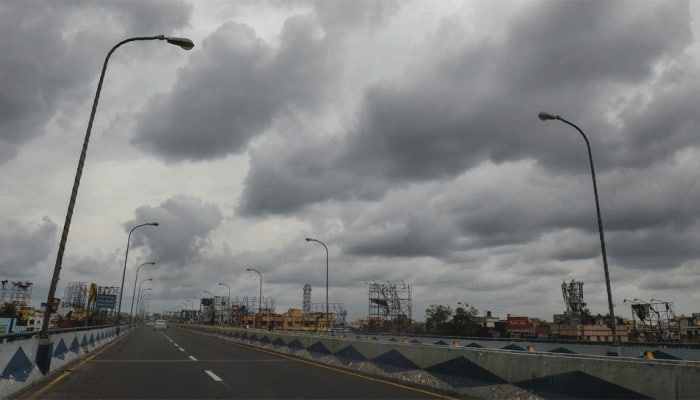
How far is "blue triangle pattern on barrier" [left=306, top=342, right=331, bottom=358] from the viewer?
2044 centimetres

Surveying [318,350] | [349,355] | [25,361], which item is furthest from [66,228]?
[318,350]

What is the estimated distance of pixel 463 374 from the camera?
11.1 metres

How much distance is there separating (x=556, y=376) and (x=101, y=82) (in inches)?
606

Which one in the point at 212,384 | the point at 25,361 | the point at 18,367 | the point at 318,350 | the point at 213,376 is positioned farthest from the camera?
the point at 318,350

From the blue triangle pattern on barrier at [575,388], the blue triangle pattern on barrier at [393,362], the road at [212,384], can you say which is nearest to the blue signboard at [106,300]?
the road at [212,384]

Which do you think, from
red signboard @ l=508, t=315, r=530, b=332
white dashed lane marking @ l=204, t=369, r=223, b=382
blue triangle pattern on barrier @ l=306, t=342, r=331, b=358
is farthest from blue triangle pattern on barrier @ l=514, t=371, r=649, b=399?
red signboard @ l=508, t=315, r=530, b=332

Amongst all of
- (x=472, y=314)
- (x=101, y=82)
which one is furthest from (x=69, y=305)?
(x=101, y=82)

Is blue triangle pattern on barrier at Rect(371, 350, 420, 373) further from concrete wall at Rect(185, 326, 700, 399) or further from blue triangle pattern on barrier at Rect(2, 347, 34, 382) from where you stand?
blue triangle pattern on barrier at Rect(2, 347, 34, 382)

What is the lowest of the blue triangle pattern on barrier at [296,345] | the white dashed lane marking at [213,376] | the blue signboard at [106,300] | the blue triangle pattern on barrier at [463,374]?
the white dashed lane marking at [213,376]

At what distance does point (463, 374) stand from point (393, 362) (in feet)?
11.7

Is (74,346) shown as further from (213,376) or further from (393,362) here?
(393,362)

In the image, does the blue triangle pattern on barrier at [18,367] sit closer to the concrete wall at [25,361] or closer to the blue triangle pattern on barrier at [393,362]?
the concrete wall at [25,361]

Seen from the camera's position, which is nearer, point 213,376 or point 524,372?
point 524,372

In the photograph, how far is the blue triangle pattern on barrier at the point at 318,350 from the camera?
20.4 metres
